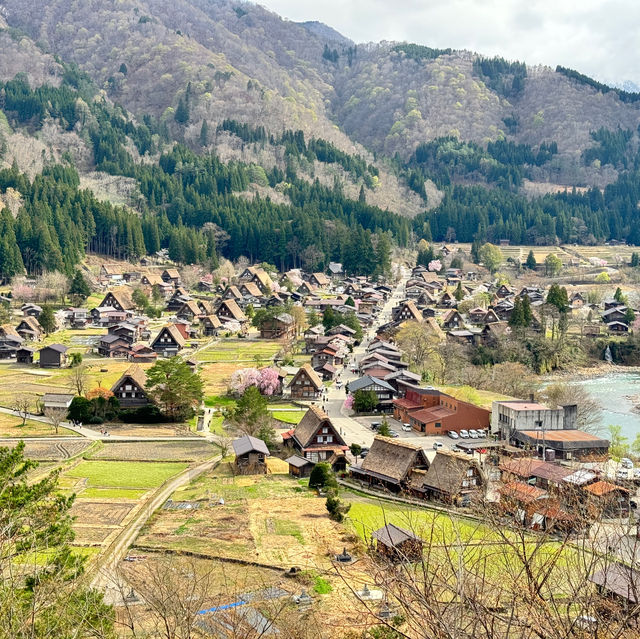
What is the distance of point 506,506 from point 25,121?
12157cm

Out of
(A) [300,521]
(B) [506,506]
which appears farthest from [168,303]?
(B) [506,506]

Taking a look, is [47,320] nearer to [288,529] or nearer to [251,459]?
[251,459]

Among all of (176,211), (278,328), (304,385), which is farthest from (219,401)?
(176,211)

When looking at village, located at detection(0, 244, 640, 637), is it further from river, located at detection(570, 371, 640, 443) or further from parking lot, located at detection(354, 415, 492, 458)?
river, located at detection(570, 371, 640, 443)

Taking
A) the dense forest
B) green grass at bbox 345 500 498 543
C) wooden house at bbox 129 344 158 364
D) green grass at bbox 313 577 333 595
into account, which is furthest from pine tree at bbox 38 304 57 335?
green grass at bbox 313 577 333 595

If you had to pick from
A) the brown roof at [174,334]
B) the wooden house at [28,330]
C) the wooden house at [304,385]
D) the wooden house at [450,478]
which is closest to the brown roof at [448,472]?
the wooden house at [450,478]

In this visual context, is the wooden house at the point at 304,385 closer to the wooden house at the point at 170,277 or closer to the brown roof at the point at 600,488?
the brown roof at the point at 600,488

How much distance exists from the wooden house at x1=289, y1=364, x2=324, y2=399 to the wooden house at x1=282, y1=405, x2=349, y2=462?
1115 centimetres

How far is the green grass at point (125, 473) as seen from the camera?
2753cm

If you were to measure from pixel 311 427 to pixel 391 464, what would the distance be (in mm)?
5164

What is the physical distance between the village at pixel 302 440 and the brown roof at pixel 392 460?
0.23 ft

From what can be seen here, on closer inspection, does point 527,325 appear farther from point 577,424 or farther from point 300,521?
point 300,521

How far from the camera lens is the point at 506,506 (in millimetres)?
14492

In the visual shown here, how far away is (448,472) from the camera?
2527 cm
